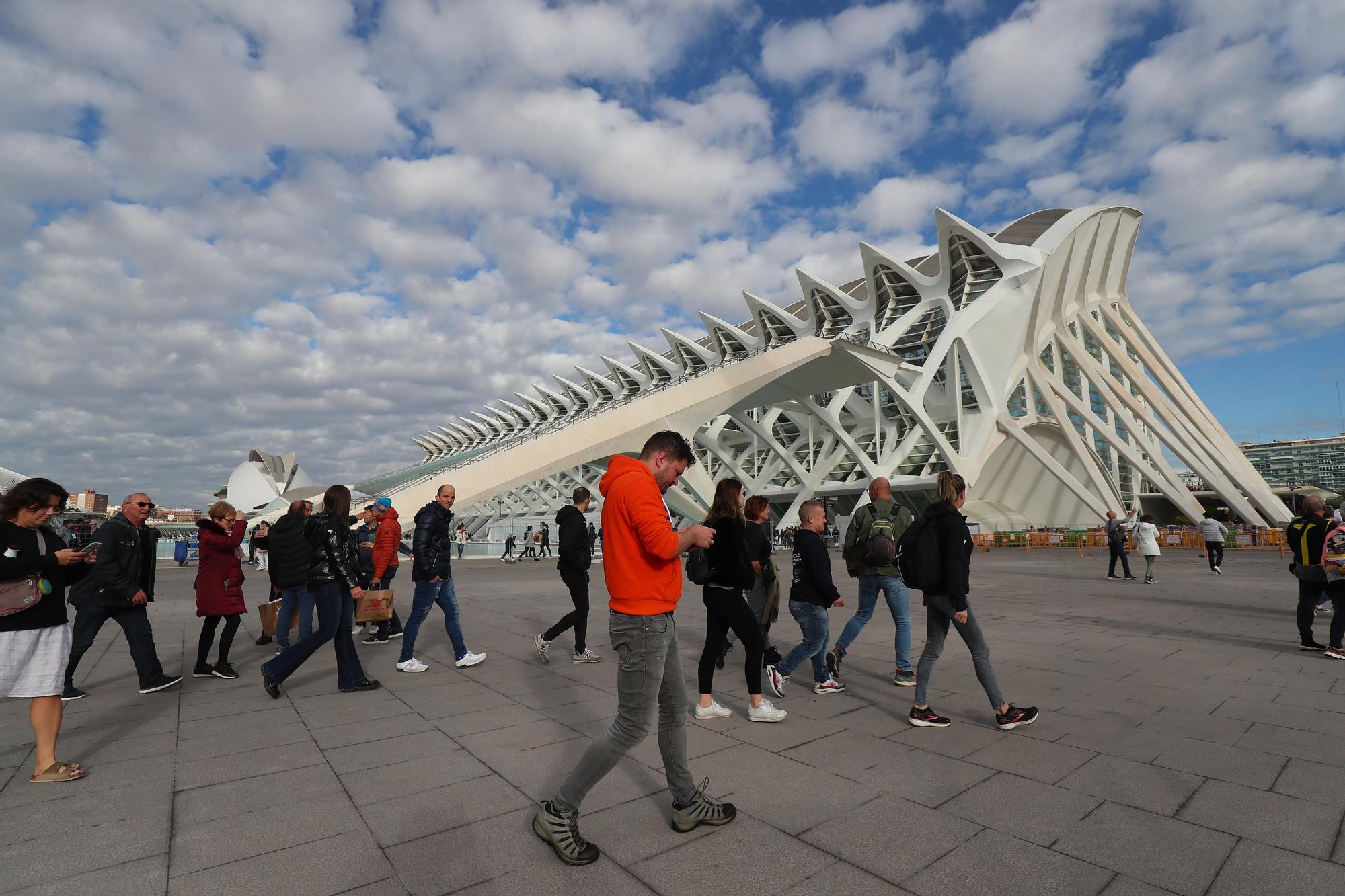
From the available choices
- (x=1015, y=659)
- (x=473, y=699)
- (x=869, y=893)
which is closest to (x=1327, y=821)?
Answer: (x=869, y=893)

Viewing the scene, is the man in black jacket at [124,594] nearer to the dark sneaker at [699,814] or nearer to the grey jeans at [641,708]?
the grey jeans at [641,708]

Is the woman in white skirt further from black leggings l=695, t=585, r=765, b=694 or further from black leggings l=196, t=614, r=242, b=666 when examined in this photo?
black leggings l=695, t=585, r=765, b=694

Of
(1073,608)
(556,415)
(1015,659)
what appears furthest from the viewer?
(556,415)

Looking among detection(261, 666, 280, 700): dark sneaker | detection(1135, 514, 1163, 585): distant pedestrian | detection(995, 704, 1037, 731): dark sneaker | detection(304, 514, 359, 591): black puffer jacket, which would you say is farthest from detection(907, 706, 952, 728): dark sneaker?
detection(1135, 514, 1163, 585): distant pedestrian

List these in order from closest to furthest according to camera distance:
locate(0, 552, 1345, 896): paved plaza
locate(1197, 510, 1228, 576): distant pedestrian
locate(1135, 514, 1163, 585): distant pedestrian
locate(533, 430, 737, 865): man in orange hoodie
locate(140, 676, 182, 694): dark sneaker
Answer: locate(0, 552, 1345, 896): paved plaza
locate(533, 430, 737, 865): man in orange hoodie
locate(140, 676, 182, 694): dark sneaker
locate(1135, 514, 1163, 585): distant pedestrian
locate(1197, 510, 1228, 576): distant pedestrian

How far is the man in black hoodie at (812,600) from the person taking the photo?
15.3 feet

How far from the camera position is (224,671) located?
18.2 feet

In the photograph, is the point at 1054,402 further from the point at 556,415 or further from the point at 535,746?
the point at 556,415

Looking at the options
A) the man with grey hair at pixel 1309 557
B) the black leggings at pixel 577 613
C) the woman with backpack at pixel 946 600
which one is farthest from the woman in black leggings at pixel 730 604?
the man with grey hair at pixel 1309 557

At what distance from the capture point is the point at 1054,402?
30266 millimetres

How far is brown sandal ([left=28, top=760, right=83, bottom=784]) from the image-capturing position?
10.3 ft

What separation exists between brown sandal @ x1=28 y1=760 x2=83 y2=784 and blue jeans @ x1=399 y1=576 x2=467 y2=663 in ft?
7.86

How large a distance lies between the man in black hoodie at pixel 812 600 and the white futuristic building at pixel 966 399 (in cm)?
1351

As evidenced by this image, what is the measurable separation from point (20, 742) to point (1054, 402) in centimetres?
3384
